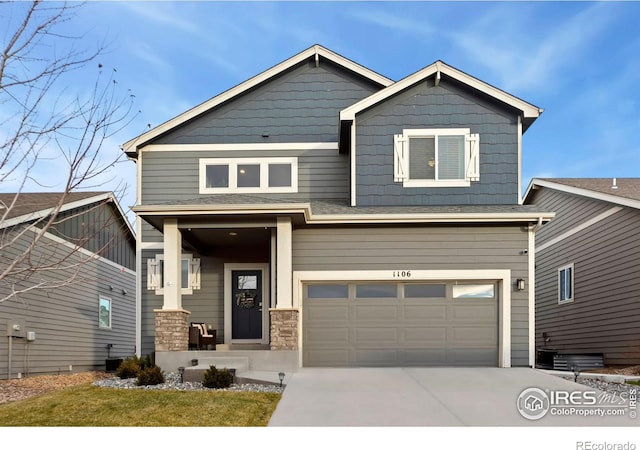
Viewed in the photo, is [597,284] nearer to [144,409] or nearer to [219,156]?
[219,156]

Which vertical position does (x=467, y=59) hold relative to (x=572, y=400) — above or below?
above

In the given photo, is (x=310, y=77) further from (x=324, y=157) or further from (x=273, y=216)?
(x=273, y=216)

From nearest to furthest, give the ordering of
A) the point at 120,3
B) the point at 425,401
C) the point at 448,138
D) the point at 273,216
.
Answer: the point at 120,3 → the point at 425,401 → the point at 273,216 → the point at 448,138

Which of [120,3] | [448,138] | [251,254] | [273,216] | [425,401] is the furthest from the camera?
[251,254]

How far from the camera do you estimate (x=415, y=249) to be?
13.4 meters

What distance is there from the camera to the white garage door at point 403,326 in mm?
13156

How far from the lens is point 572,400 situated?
30.8 feet

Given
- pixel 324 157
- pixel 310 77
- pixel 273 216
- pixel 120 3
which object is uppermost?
pixel 310 77

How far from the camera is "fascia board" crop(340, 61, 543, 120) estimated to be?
13.7 m

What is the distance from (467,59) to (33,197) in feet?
39.7

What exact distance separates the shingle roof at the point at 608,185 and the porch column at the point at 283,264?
26.2 feet

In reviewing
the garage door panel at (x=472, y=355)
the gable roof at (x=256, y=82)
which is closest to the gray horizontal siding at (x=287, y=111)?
the gable roof at (x=256, y=82)

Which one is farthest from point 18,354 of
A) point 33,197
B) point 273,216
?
point 273,216

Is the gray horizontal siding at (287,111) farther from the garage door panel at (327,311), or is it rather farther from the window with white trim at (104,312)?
the window with white trim at (104,312)
